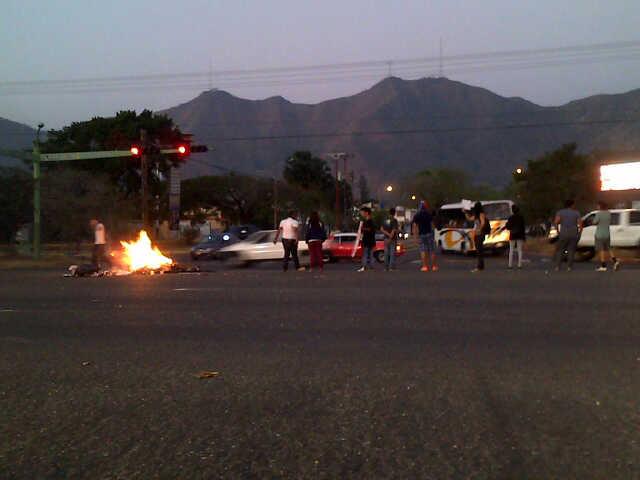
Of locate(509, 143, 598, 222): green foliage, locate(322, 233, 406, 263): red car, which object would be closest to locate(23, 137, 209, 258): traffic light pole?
locate(322, 233, 406, 263): red car

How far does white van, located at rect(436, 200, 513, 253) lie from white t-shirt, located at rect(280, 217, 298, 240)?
13.1 m

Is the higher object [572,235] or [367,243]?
[572,235]

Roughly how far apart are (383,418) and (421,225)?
42.5 feet

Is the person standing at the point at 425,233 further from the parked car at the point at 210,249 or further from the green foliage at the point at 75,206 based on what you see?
the green foliage at the point at 75,206

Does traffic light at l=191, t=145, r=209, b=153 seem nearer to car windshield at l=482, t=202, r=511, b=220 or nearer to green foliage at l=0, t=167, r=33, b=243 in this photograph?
green foliage at l=0, t=167, r=33, b=243

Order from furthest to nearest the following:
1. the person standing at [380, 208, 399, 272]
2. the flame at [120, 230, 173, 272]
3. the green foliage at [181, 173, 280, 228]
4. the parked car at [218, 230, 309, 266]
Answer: the green foliage at [181, 173, 280, 228]
the parked car at [218, 230, 309, 266]
the flame at [120, 230, 173, 272]
the person standing at [380, 208, 399, 272]

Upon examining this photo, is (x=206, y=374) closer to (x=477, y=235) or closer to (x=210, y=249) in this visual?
(x=477, y=235)

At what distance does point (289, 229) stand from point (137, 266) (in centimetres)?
484

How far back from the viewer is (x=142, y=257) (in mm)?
21156

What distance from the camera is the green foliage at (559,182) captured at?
198ft

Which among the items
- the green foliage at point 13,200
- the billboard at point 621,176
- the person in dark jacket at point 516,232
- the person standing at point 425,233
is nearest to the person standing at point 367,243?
the person standing at point 425,233

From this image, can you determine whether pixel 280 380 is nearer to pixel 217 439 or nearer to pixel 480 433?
pixel 217 439

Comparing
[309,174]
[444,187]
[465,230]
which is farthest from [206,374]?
[444,187]

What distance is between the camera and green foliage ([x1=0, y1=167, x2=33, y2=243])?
3647 centimetres
